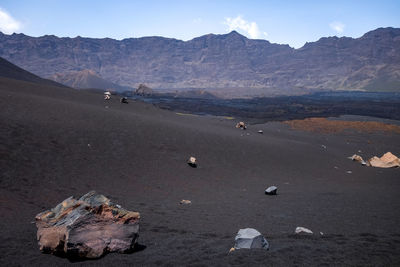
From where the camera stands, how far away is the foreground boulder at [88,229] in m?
6.95

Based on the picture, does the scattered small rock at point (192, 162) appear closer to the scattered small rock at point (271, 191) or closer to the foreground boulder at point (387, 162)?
the scattered small rock at point (271, 191)

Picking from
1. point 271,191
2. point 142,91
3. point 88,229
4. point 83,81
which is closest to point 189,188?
point 271,191

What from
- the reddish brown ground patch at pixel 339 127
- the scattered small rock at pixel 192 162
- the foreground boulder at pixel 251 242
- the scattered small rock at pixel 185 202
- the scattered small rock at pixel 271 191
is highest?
the reddish brown ground patch at pixel 339 127

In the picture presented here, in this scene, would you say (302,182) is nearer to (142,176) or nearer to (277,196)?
(277,196)

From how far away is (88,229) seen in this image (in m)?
7.07

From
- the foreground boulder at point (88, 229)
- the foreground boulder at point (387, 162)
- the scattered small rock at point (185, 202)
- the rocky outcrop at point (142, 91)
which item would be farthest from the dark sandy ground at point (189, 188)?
the rocky outcrop at point (142, 91)

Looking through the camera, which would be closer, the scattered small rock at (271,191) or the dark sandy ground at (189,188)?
the dark sandy ground at (189,188)

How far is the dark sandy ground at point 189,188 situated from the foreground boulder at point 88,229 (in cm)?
27

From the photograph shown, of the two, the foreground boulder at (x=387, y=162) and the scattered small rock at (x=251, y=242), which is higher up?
the scattered small rock at (x=251, y=242)

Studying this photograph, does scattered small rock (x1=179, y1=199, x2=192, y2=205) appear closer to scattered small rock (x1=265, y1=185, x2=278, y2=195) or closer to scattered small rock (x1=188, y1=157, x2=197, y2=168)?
scattered small rock (x1=265, y1=185, x2=278, y2=195)

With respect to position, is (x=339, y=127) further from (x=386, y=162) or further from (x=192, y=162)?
(x=192, y=162)

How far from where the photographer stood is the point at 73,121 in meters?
20.0

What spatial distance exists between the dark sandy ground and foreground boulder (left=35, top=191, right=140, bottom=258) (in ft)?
0.87

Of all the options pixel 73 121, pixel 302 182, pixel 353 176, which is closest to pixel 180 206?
pixel 302 182
